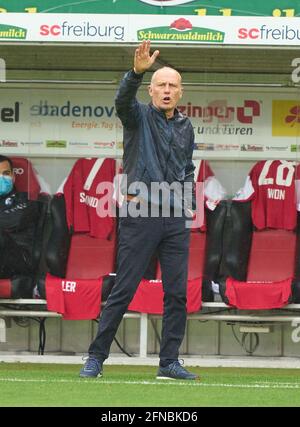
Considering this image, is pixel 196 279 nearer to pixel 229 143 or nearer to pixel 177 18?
pixel 229 143

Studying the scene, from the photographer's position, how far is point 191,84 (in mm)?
11492

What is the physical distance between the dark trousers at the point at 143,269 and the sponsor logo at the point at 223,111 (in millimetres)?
3954

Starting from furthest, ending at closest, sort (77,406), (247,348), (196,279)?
(247,348) < (196,279) < (77,406)

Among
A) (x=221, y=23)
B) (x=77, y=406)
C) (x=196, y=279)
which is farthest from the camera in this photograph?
(x=196, y=279)

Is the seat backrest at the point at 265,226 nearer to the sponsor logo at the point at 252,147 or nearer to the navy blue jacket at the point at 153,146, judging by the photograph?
the sponsor logo at the point at 252,147

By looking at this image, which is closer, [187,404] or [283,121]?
[187,404]

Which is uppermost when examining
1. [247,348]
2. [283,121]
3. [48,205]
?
[283,121]

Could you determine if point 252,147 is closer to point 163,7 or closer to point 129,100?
point 163,7

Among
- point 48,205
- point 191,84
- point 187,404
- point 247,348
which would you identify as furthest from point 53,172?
point 187,404

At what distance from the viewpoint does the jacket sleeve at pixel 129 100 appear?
7.22m

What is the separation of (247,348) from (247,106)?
2210mm

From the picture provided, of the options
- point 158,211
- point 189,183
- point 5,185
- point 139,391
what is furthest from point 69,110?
point 139,391

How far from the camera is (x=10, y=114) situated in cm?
1166

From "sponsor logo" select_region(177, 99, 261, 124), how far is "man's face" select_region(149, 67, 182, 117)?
3.98 metres
